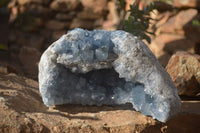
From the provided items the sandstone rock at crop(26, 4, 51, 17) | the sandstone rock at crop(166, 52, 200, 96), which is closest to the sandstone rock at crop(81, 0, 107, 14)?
the sandstone rock at crop(26, 4, 51, 17)

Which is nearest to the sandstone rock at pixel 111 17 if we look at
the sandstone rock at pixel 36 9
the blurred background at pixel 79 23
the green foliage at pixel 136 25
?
the blurred background at pixel 79 23

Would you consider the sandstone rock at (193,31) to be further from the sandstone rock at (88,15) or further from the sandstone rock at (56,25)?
the sandstone rock at (56,25)

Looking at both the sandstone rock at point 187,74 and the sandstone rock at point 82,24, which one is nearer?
the sandstone rock at point 187,74

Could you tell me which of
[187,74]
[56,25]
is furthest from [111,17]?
[187,74]

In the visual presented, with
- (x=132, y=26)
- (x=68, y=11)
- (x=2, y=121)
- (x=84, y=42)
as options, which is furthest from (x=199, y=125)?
(x=68, y=11)

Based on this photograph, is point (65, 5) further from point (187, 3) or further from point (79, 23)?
point (187, 3)

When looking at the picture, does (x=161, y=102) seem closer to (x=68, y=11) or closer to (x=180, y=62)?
(x=180, y=62)

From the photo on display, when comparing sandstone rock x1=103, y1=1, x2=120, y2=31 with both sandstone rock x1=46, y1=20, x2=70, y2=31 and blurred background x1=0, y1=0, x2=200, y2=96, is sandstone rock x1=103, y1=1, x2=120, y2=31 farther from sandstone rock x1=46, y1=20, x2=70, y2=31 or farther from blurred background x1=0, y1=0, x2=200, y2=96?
sandstone rock x1=46, y1=20, x2=70, y2=31
